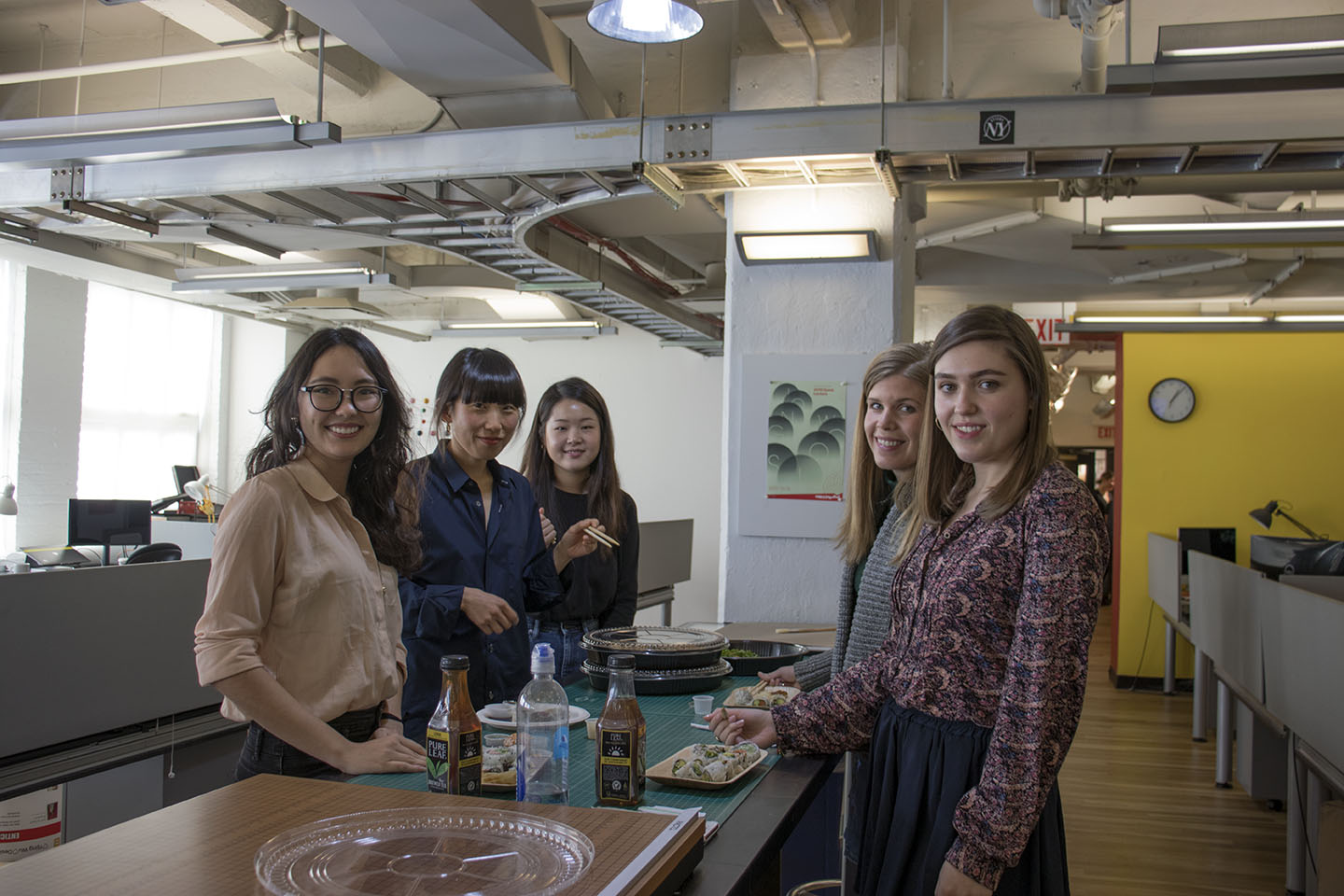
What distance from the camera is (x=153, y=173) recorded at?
15.4 ft

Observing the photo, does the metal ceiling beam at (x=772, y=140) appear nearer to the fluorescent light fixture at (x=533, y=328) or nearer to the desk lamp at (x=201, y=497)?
the desk lamp at (x=201, y=497)

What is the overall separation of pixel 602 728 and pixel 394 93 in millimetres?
4718

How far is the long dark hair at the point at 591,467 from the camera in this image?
10.6 ft

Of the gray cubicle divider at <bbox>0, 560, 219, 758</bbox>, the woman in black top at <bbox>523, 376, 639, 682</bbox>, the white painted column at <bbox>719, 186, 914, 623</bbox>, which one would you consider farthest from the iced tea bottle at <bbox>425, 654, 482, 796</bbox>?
the white painted column at <bbox>719, 186, 914, 623</bbox>

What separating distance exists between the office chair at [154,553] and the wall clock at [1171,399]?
277 inches

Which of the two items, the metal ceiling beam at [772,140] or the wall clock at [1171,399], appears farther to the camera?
the wall clock at [1171,399]

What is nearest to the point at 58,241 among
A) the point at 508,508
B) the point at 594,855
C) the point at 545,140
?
the point at 545,140

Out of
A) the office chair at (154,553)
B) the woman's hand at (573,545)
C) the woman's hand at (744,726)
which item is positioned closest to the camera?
the woman's hand at (744,726)

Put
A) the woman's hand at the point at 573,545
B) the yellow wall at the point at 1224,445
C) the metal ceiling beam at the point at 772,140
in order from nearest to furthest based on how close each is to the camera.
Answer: the woman's hand at the point at 573,545 < the metal ceiling beam at the point at 772,140 < the yellow wall at the point at 1224,445

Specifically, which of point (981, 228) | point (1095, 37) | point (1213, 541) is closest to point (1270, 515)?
point (1213, 541)

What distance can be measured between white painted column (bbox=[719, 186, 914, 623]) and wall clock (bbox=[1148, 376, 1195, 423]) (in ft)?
13.8

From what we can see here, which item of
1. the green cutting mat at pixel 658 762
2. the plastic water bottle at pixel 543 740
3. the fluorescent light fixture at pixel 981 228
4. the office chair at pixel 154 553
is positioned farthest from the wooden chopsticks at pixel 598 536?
the fluorescent light fixture at pixel 981 228

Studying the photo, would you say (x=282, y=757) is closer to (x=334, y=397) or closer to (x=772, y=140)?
(x=334, y=397)

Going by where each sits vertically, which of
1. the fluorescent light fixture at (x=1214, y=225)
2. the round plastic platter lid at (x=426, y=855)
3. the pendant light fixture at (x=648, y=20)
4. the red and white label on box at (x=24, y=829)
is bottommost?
the red and white label on box at (x=24, y=829)
